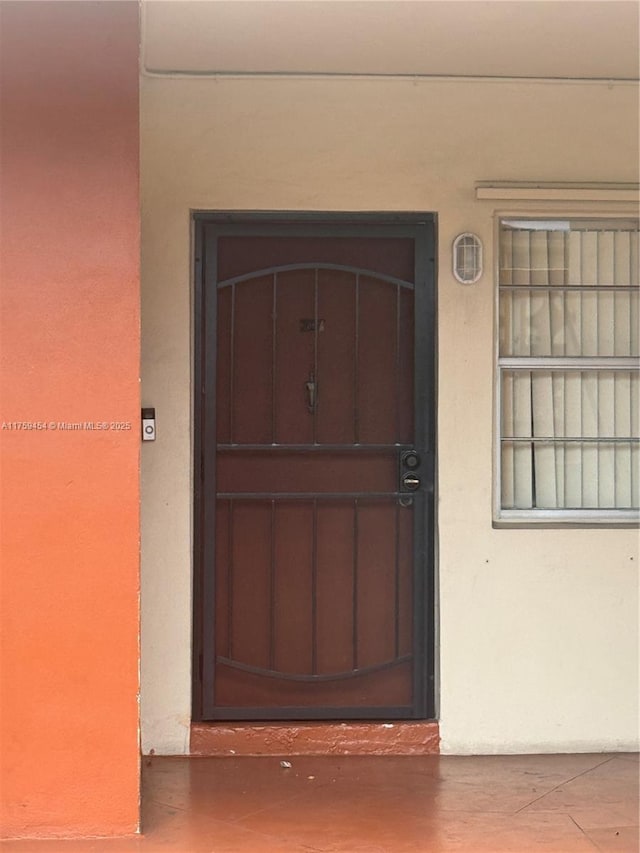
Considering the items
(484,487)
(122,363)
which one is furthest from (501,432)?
(122,363)

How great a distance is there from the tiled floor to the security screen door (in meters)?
0.33

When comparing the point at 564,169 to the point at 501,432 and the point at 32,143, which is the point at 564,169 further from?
the point at 32,143

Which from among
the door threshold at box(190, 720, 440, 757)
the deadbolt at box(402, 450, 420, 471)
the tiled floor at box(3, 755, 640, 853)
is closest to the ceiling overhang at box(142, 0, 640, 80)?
the deadbolt at box(402, 450, 420, 471)

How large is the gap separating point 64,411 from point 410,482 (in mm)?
1695

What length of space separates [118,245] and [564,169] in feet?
7.01

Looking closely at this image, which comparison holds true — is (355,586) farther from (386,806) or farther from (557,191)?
(557,191)

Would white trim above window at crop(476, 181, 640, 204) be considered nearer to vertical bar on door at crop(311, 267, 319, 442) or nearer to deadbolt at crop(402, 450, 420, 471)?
vertical bar on door at crop(311, 267, 319, 442)

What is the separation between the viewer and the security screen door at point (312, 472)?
4684mm

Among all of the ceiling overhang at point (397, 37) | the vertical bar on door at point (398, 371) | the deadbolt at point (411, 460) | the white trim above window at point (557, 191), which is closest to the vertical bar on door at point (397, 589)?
the deadbolt at point (411, 460)

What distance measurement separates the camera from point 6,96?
11.9 feet

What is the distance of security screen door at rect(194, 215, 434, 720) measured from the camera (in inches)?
184

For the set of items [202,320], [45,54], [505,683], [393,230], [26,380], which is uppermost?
[45,54]

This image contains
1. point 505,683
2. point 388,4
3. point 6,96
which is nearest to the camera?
point 6,96

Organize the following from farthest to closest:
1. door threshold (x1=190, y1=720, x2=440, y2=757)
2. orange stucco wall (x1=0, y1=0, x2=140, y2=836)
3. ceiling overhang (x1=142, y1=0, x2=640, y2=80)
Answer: door threshold (x1=190, y1=720, x2=440, y2=757)
ceiling overhang (x1=142, y1=0, x2=640, y2=80)
orange stucco wall (x1=0, y1=0, x2=140, y2=836)
